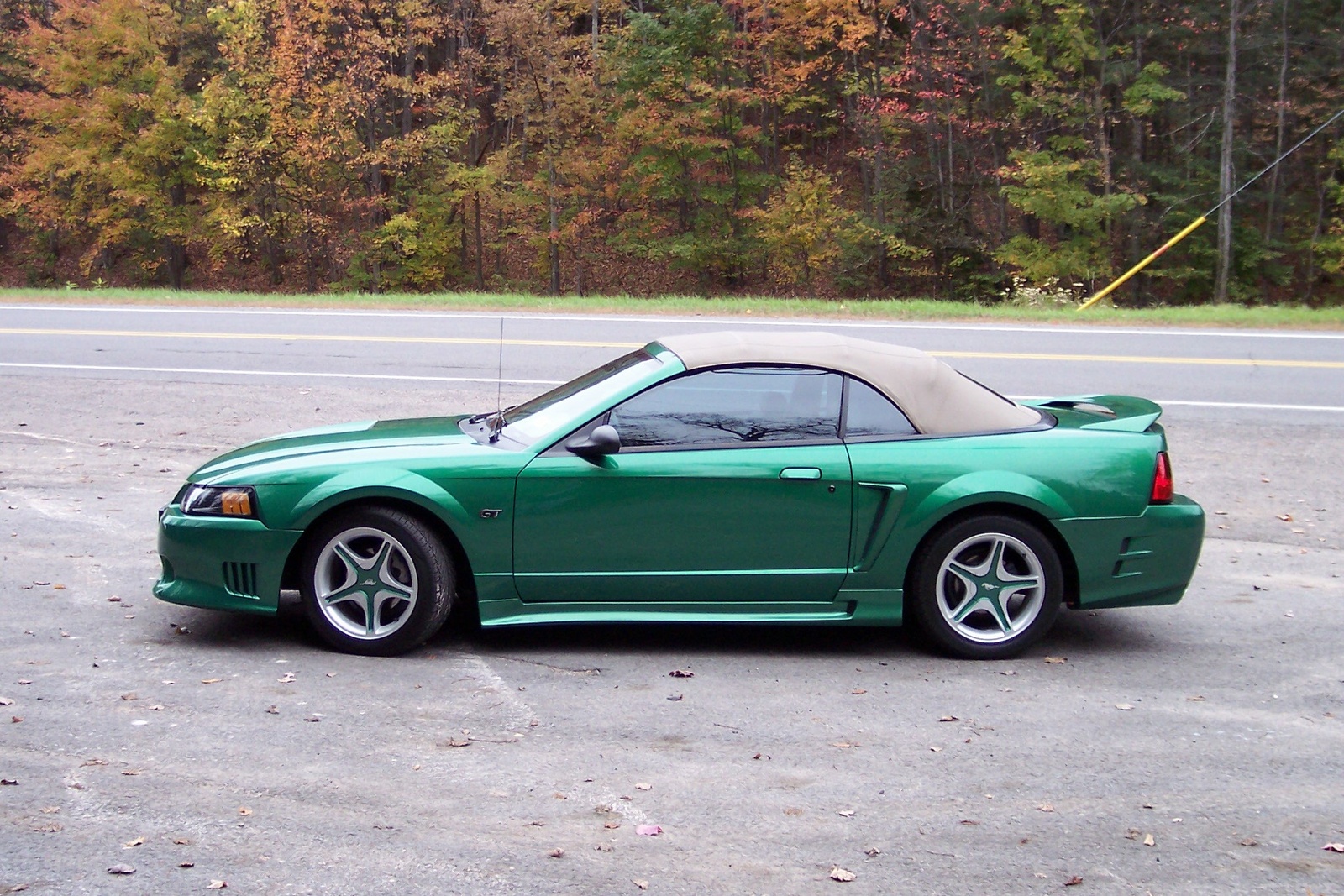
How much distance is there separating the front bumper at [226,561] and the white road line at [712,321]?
1292 centimetres

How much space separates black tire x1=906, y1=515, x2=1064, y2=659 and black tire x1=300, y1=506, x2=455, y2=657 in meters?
2.12

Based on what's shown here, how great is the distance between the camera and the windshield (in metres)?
5.59

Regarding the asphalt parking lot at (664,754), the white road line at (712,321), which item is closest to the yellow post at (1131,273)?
the white road line at (712,321)

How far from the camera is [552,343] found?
1630cm

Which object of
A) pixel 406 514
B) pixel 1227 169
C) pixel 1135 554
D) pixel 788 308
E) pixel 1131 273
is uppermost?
pixel 1227 169

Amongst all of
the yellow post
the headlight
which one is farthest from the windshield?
the yellow post

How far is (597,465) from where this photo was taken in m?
5.35

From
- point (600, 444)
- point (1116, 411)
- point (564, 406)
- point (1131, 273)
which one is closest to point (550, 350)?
point (564, 406)

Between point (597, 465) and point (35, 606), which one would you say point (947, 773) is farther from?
point (35, 606)

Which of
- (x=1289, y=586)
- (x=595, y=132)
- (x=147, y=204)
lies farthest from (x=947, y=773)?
(x=147, y=204)

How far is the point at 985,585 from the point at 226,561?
336cm

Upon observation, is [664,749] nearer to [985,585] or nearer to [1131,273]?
[985,585]

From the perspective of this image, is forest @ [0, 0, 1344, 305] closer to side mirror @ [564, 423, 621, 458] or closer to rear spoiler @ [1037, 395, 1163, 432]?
rear spoiler @ [1037, 395, 1163, 432]

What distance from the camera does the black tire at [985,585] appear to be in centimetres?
543
